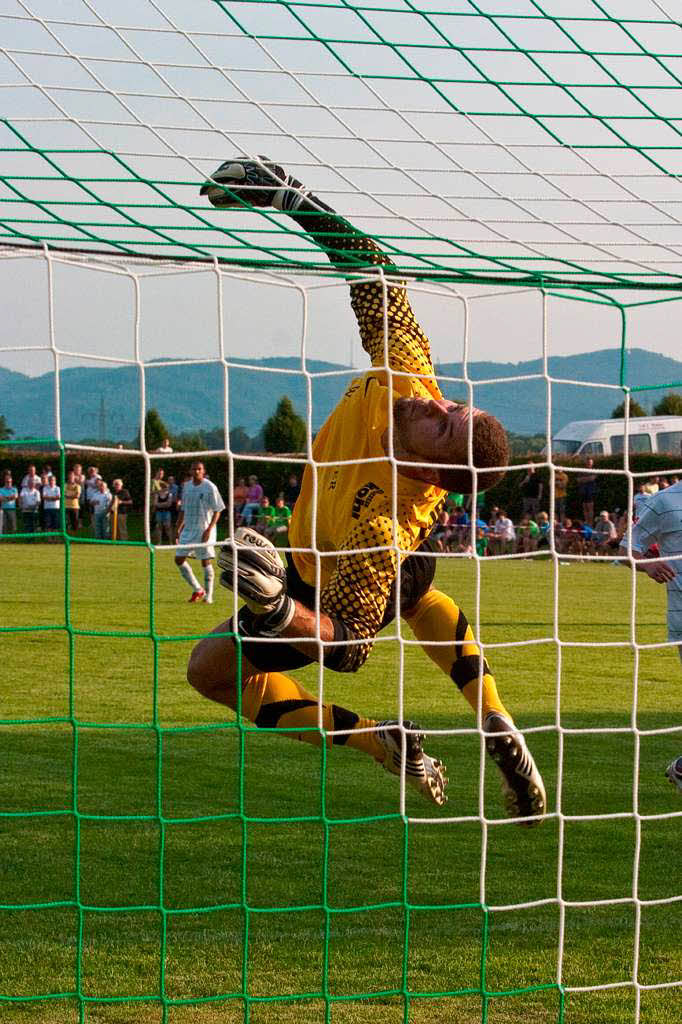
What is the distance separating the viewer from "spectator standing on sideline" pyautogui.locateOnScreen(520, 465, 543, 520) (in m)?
27.6

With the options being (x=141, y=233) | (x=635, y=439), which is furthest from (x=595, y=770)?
(x=635, y=439)

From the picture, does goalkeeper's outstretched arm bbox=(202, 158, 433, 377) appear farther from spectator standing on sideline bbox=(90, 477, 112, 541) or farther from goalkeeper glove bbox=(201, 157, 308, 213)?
spectator standing on sideline bbox=(90, 477, 112, 541)

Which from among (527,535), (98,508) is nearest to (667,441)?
(527,535)

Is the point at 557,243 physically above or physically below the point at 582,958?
above

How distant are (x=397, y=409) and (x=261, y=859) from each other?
6.89ft

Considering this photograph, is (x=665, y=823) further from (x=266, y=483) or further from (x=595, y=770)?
(x=266, y=483)

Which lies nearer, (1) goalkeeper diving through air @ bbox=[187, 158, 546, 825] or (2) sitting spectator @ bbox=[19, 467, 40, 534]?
(1) goalkeeper diving through air @ bbox=[187, 158, 546, 825]

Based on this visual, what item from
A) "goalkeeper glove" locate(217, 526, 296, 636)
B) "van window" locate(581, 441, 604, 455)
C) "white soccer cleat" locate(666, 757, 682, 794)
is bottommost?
"white soccer cleat" locate(666, 757, 682, 794)

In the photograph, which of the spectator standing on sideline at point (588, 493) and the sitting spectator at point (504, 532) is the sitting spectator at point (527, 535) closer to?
the sitting spectator at point (504, 532)

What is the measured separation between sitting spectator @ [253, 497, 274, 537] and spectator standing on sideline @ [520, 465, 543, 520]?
5.18 m

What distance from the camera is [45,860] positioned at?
221 inches

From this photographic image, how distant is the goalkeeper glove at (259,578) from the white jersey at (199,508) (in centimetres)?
1187

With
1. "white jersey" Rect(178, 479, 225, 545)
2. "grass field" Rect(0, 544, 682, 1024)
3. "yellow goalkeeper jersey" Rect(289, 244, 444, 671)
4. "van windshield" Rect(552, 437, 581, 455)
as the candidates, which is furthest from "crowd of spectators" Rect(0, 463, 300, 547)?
"yellow goalkeeper jersey" Rect(289, 244, 444, 671)

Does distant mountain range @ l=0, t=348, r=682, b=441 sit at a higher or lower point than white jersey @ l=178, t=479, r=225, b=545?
higher
